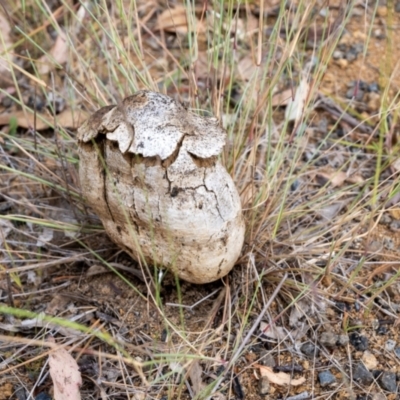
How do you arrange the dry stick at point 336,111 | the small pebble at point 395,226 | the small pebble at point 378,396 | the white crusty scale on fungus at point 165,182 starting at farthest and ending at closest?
1. the dry stick at point 336,111
2. the small pebble at point 395,226
3. the small pebble at point 378,396
4. the white crusty scale on fungus at point 165,182

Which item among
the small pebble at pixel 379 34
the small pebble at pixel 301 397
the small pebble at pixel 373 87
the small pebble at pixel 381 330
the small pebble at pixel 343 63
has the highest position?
the small pebble at pixel 379 34

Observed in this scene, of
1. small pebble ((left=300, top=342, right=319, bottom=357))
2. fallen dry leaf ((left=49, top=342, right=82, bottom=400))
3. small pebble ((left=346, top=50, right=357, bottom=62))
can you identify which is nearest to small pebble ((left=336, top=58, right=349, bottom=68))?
small pebble ((left=346, top=50, right=357, bottom=62))

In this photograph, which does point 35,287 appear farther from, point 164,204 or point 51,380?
point 164,204

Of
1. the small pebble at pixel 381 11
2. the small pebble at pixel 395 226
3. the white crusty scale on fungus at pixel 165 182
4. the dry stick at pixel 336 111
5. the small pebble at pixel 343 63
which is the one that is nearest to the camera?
the white crusty scale on fungus at pixel 165 182

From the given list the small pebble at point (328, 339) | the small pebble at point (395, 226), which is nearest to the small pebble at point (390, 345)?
the small pebble at point (328, 339)

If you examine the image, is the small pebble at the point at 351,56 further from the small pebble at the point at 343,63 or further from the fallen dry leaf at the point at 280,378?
the fallen dry leaf at the point at 280,378

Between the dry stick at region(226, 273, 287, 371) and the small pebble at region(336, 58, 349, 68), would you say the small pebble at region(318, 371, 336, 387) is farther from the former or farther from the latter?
the small pebble at region(336, 58, 349, 68)

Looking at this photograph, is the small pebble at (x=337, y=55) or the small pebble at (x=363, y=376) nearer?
the small pebble at (x=363, y=376)
